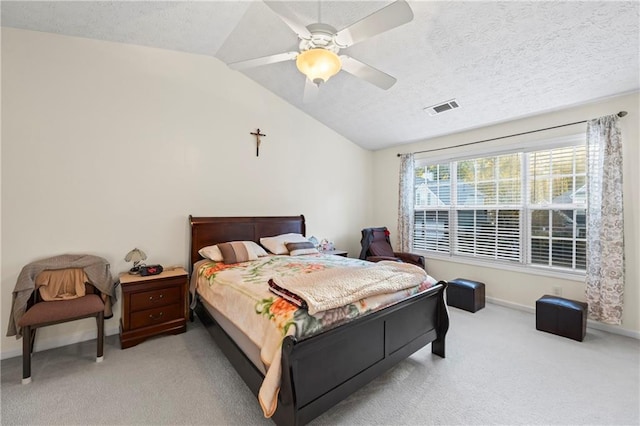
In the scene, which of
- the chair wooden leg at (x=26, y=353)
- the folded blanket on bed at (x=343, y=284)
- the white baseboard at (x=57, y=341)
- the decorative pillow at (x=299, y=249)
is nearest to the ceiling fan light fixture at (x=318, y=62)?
the folded blanket on bed at (x=343, y=284)

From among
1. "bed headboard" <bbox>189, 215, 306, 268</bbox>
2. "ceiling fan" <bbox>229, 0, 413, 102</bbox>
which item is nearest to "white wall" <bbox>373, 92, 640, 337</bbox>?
"bed headboard" <bbox>189, 215, 306, 268</bbox>

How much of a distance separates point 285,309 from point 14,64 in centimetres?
346

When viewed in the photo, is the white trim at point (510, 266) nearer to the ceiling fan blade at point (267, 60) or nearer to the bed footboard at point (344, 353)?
the bed footboard at point (344, 353)

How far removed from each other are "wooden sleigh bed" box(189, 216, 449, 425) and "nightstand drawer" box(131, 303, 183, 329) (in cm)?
33

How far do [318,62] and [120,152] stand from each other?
8.29 feet

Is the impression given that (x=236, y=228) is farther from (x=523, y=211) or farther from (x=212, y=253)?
(x=523, y=211)

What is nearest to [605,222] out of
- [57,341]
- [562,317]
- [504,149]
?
[562,317]

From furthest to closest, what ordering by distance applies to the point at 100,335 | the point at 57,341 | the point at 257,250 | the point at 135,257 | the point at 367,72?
1. the point at 257,250
2. the point at 135,257
3. the point at 57,341
4. the point at 100,335
5. the point at 367,72

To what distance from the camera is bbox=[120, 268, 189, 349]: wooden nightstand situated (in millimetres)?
2797

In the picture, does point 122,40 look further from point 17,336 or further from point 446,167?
point 446,167

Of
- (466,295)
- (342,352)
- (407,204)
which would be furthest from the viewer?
(407,204)

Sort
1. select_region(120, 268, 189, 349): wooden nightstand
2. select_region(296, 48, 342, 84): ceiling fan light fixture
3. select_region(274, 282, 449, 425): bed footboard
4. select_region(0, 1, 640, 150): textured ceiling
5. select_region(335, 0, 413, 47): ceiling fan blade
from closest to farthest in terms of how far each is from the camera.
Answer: select_region(274, 282, 449, 425): bed footboard < select_region(335, 0, 413, 47): ceiling fan blade < select_region(296, 48, 342, 84): ceiling fan light fixture < select_region(0, 1, 640, 150): textured ceiling < select_region(120, 268, 189, 349): wooden nightstand

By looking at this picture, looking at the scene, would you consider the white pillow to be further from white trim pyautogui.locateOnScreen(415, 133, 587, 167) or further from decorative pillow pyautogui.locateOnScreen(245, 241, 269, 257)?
white trim pyautogui.locateOnScreen(415, 133, 587, 167)

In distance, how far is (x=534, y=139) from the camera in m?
3.74
